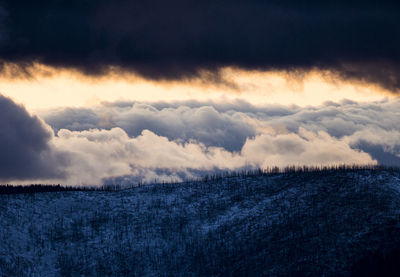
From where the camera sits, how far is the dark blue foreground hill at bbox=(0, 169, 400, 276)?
6225 centimetres

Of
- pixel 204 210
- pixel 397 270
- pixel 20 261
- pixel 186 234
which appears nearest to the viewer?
pixel 397 270

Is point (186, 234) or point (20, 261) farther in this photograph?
point (186, 234)

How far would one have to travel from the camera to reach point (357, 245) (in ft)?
200

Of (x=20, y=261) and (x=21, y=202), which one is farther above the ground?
(x=21, y=202)

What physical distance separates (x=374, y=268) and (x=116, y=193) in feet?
165

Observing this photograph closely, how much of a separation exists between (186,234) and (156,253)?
6.14 m

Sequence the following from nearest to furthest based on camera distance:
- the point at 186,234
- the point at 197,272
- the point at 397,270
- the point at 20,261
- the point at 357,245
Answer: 1. the point at 397,270
2. the point at 357,245
3. the point at 197,272
4. the point at 20,261
5. the point at 186,234

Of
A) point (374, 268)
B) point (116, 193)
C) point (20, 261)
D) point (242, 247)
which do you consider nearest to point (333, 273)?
point (374, 268)

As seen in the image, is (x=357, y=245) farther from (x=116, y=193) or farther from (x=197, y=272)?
(x=116, y=193)

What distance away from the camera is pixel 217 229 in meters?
76.4

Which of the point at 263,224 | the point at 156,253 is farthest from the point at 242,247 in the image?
the point at 156,253

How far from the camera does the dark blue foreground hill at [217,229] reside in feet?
204

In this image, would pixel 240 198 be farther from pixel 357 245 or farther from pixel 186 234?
pixel 357 245

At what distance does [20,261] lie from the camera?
2771 inches
